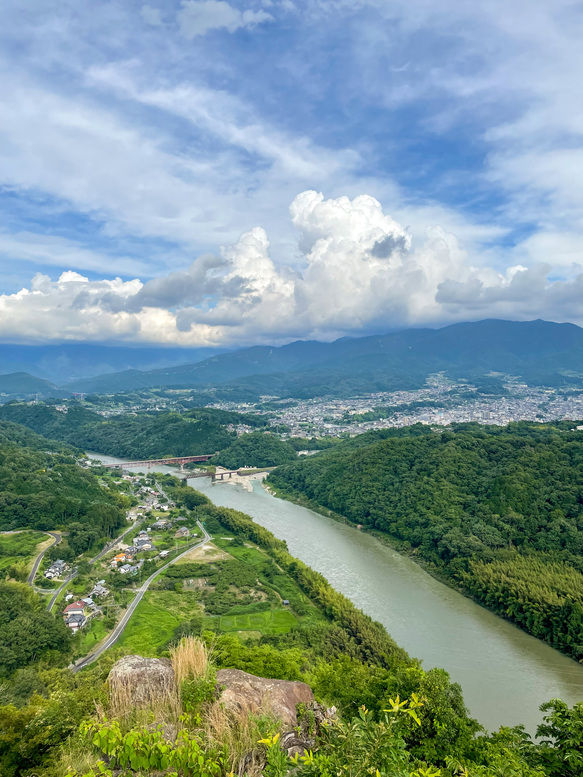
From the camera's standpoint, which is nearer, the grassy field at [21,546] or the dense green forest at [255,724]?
the dense green forest at [255,724]

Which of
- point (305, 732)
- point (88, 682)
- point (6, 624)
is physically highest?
point (305, 732)

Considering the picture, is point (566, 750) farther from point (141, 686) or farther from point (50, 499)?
point (50, 499)

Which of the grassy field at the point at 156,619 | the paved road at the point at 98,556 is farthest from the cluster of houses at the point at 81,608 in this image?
the grassy field at the point at 156,619

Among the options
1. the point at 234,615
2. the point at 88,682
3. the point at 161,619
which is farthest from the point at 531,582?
the point at 88,682

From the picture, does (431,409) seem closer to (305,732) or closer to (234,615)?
(234,615)

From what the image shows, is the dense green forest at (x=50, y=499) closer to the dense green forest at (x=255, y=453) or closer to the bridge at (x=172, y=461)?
the bridge at (x=172, y=461)

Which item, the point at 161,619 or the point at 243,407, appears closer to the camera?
the point at 161,619

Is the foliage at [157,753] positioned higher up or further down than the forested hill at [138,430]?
higher up
